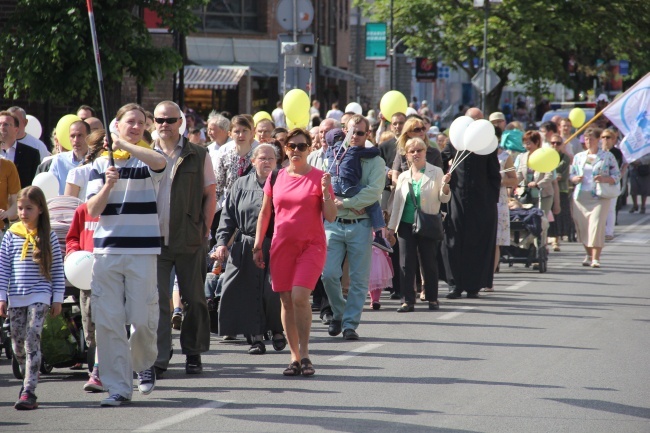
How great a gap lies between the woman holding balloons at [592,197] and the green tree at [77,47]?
605 cm

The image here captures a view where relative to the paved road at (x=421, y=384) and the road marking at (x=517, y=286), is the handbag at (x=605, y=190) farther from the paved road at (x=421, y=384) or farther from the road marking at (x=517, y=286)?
the paved road at (x=421, y=384)

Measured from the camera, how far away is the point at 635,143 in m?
17.3

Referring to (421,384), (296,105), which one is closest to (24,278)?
(421,384)

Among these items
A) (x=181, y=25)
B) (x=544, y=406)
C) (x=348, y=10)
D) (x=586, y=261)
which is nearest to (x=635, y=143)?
(x=586, y=261)

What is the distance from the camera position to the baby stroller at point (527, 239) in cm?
1688

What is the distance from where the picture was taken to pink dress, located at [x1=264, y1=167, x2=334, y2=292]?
9484 millimetres

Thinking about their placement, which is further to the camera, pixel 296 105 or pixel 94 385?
pixel 296 105

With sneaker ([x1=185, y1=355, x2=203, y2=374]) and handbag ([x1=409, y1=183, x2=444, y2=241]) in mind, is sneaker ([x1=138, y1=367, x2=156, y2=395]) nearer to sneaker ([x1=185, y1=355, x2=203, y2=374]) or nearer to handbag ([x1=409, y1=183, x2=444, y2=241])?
sneaker ([x1=185, y1=355, x2=203, y2=374])

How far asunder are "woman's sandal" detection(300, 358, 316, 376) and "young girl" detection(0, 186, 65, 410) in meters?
1.96

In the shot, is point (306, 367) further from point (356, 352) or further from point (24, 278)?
point (24, 278)

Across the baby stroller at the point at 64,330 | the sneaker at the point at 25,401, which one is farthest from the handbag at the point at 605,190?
the sneaker at the point at 25,401

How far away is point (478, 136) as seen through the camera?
13734mm

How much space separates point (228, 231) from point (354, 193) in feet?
4.56

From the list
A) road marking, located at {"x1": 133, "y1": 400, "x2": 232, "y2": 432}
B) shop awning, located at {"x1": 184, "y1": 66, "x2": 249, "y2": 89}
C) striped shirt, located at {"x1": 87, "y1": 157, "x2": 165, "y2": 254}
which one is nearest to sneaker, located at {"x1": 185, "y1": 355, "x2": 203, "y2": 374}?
road marking, located at {"x1": 133, "y1": 400, "x2": 232, "y2": 432}
